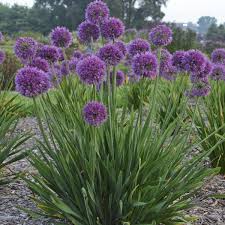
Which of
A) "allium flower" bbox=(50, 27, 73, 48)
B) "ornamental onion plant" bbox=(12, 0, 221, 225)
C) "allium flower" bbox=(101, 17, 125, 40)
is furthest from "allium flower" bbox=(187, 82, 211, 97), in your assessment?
"allium flower" bbox=(50, 27, 73, 48)

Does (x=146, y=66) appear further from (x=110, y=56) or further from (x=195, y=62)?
(x=195, y=62)

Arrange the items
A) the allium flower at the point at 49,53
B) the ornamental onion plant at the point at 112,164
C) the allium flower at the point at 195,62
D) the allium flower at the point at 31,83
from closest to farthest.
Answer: the allium flower at the point at 31,83 < the ornamental onion plant at the point at 112,164 < the allium flower at the point at 195,62 < the allium flower at the point at 49,53

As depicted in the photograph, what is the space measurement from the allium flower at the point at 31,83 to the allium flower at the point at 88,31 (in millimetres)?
666

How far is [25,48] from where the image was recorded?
2.97 metres

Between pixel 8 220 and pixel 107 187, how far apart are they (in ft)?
2.92

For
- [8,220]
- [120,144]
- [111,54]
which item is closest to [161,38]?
[111,54]

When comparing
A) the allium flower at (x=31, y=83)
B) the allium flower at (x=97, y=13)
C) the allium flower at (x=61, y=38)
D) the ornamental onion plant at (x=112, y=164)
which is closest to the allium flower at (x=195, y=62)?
the ornamental onion plant at (x=112, y=164)

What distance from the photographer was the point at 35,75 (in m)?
2.57

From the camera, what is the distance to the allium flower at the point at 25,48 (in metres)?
2.97

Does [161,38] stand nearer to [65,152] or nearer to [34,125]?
[65,152]

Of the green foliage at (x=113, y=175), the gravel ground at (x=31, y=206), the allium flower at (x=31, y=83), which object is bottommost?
the gravel ground at (x=31, y=206)

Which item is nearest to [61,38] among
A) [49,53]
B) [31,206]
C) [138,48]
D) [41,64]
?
[49,53]

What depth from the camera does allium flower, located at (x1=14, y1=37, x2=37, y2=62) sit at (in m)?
2.97

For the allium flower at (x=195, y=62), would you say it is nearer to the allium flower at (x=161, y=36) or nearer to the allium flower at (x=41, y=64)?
the allium flower at (x=161, y=36)
